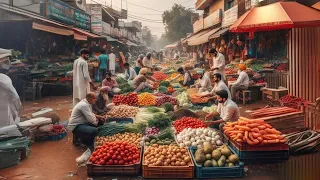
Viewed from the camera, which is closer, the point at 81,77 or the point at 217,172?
the point at 217,172

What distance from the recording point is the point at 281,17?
6.57 meters

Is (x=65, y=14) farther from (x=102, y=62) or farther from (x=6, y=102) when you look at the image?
(x=6, y=102)

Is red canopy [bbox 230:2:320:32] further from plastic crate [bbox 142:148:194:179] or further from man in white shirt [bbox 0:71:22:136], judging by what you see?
man in white shirt [bbox 0:71:22:136]

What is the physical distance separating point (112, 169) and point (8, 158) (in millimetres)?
2105

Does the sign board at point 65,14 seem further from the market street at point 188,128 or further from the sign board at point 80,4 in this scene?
the market street at point 188,128

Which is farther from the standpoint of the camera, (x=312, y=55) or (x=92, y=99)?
(x=312, y=55)

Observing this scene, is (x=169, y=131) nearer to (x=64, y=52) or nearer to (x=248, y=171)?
(x=248, y=171)

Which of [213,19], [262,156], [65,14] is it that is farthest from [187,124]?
[213,19]

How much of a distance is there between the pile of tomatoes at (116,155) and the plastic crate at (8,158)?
163 centimetres

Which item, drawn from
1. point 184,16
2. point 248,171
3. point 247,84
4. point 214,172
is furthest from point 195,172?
point 184,16

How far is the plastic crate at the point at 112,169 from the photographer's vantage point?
5.16 m

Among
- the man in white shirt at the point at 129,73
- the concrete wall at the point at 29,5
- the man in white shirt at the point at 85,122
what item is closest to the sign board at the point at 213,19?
the man in white shirt at the point at 129,73

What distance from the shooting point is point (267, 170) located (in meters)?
5.35

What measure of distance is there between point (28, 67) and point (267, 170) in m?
11.7
